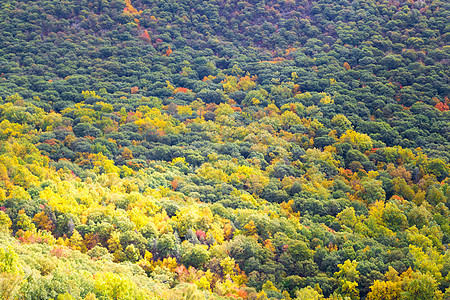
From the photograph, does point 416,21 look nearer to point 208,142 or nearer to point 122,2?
point 208,142

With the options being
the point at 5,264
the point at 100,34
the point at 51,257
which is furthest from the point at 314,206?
the point at 100,34

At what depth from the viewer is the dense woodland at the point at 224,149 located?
1403 inches

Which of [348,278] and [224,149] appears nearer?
[348,278]

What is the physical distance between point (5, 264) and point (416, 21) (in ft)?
307

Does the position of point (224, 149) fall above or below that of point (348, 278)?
below

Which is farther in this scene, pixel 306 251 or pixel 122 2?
pixel 122 2

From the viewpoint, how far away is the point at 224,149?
63938 millimetres

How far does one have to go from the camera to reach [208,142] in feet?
219

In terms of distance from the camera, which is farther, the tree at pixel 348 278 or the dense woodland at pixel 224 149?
the tree at pixel 348 278

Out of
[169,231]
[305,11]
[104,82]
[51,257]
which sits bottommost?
[104,82]

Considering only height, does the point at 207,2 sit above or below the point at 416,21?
below

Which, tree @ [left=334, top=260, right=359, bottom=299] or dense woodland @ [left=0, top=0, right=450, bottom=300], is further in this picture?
tree @ [left=334, top=260, right=359, bottom=299]

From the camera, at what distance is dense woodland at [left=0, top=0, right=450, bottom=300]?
117 feet

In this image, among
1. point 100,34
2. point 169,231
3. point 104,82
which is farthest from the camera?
point 100,34
